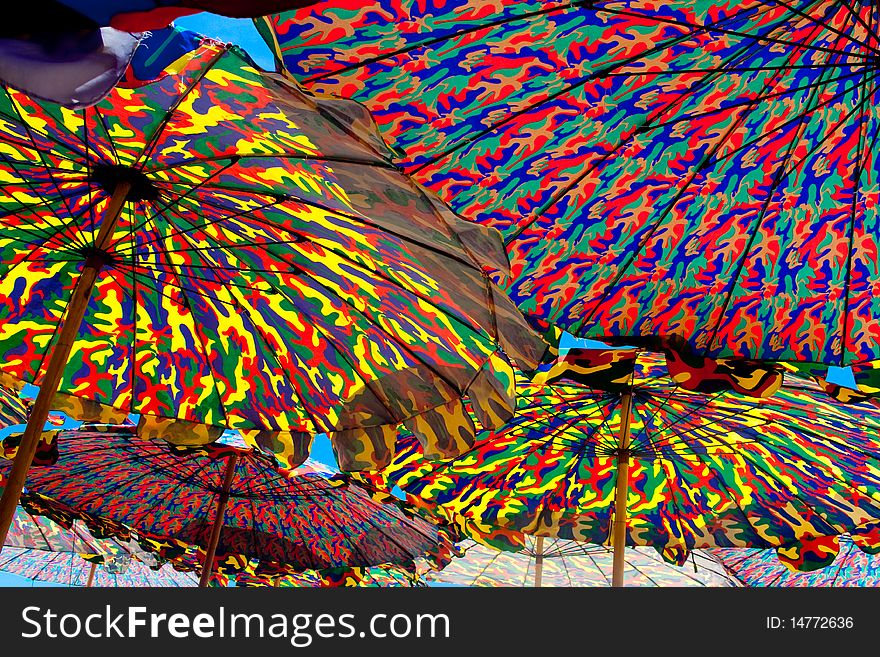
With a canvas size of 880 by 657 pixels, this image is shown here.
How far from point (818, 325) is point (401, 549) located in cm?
851

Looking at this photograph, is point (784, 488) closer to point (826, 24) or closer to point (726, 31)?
point (826, 24)

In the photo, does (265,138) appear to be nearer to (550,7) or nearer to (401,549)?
(550,7)

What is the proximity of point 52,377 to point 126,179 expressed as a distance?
145 centimetres

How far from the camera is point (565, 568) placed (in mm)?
16844

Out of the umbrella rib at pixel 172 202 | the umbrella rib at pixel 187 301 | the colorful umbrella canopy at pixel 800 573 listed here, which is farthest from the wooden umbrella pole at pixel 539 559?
the umbrella rib at pixel 172 202

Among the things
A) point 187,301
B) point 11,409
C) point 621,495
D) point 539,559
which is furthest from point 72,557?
point 621,495

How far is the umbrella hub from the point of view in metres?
5.41

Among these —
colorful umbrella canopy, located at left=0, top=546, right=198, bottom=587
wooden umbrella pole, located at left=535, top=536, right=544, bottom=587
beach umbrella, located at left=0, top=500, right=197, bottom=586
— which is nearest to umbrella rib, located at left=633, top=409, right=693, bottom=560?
wooden umbrella pole, located at left=535, top=536, right=544, bottom=587

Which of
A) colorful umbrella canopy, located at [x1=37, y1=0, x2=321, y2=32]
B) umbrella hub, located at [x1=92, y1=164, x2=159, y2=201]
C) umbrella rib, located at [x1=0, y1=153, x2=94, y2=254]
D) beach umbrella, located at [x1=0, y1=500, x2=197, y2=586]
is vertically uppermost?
beach umbrella, located at [x1=0, y1=500, x2=197, y2=586]

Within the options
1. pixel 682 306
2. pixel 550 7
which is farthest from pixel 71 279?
pixel 682 306

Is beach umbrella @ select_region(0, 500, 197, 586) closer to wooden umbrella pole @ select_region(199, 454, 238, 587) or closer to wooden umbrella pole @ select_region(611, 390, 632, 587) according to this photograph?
wooden umbrella pole @ select_region(199, 454, 238, 587)

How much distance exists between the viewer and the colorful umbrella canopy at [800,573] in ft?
49.2

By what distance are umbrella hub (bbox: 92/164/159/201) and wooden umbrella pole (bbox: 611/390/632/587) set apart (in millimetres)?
5098
